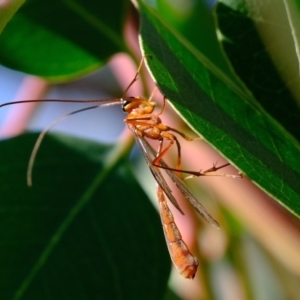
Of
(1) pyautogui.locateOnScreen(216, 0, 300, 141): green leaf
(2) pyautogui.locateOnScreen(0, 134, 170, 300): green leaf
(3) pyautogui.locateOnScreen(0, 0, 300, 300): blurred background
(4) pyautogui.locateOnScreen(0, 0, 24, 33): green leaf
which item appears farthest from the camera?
(3) pyautogui.locateOnScreen(0, 0, 300, 300): blurred background

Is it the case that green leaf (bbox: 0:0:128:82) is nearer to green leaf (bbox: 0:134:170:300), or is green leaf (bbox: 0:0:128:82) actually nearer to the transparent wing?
green leaf (bbox: 0:134:170:300)

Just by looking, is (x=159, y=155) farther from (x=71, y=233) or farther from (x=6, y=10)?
(x=6, y=10)

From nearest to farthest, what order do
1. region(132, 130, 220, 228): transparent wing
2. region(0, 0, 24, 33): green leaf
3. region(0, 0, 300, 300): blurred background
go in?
region(0, 0, 24, 33): green leaf → region(132, 130, 220, 228): transparent wing → region(0, 0, 300, 300): blurred background

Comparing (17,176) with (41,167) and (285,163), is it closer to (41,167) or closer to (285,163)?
(41,167)

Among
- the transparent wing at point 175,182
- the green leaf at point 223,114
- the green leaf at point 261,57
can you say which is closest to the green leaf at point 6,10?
the green leaf at point 223,114

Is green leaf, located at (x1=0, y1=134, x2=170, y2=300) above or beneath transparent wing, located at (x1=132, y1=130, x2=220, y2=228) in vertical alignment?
beneath

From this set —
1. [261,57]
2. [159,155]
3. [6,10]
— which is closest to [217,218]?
[159,155]

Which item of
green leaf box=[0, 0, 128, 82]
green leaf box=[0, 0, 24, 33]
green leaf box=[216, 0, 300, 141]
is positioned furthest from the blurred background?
green leaf box=[0, 0, 24, 33]

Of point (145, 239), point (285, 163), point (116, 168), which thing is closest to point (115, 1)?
point (116, 168)
